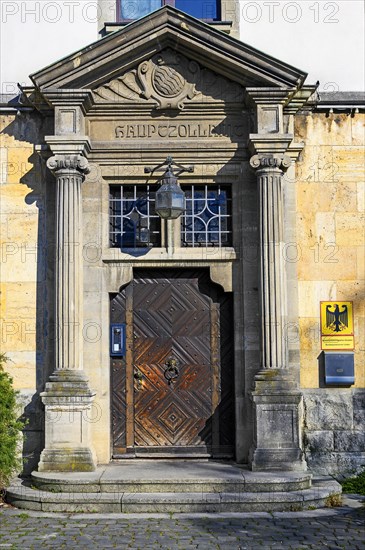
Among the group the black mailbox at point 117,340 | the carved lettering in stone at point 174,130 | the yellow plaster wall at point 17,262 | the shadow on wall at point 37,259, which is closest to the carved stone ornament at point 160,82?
the carved lettering in stone at point 174,130

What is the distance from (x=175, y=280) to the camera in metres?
11.1

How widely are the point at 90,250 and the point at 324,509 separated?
4.32m

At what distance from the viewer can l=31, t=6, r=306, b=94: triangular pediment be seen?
1051 cm

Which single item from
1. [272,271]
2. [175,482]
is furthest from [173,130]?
[175,482]

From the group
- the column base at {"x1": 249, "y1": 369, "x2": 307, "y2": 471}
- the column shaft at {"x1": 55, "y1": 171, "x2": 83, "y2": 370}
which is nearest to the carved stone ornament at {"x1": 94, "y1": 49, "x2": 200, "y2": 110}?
the column shaft at {"x1": 55, "y1": 171, "x2": 83, "y2": 370}

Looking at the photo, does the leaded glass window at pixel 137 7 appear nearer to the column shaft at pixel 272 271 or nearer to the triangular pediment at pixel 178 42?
the triangular pediment at pixel 178 42

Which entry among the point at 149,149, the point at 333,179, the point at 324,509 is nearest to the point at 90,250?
the point at 149,149

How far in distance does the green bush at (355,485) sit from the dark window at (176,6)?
249 inches

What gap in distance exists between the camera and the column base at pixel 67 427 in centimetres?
1003

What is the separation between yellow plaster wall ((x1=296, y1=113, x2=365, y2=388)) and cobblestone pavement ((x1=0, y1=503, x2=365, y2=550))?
2358mm

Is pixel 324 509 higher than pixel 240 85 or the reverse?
the reverse

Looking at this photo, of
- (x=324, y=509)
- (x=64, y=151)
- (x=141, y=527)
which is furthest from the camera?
(x=64, y=151)

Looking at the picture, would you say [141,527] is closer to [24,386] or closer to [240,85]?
[24,386]

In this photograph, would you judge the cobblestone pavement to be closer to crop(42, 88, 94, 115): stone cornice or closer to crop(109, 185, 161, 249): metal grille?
crop(109, 185, 161, 249): metal grille
